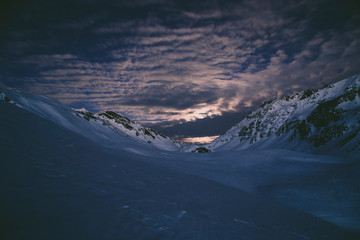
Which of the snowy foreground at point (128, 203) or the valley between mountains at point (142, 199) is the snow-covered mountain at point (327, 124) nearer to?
the valley between mountains at point (142, 199)

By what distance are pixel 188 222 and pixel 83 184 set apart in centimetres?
189

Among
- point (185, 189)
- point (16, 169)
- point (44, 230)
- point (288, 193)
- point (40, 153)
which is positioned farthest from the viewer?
point (288, 193)

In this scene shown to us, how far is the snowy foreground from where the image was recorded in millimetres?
1807

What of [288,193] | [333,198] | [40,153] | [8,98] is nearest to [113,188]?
[40,153]

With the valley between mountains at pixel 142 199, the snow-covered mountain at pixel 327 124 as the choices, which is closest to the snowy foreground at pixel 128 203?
the valley between mountains at pixel 142 199

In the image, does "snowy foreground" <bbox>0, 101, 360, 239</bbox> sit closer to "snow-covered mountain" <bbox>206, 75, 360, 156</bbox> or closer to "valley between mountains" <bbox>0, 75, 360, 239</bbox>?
"valley between mountains" <bbox>0, 75, 360, 239</bbox>

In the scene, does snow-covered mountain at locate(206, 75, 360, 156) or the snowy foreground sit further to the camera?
snow-covered mountain at locate(206, 75, 360, 156)

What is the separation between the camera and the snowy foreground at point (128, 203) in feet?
5.93

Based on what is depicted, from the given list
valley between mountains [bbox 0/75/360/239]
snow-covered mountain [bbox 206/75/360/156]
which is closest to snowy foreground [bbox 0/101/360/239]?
valley between mountains [bbox 0/75/360/239]

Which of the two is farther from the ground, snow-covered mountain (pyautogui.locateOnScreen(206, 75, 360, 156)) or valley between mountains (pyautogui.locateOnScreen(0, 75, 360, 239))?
snow-covered mountain (pyautogui.locateOnScreen(206, 75, 360, 156))

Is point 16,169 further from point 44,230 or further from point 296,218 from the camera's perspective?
point 296,218

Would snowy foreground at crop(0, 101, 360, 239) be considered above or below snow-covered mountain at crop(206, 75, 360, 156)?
below

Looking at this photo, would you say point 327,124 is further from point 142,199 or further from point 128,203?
point 128,203

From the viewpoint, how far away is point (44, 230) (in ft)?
5.08
